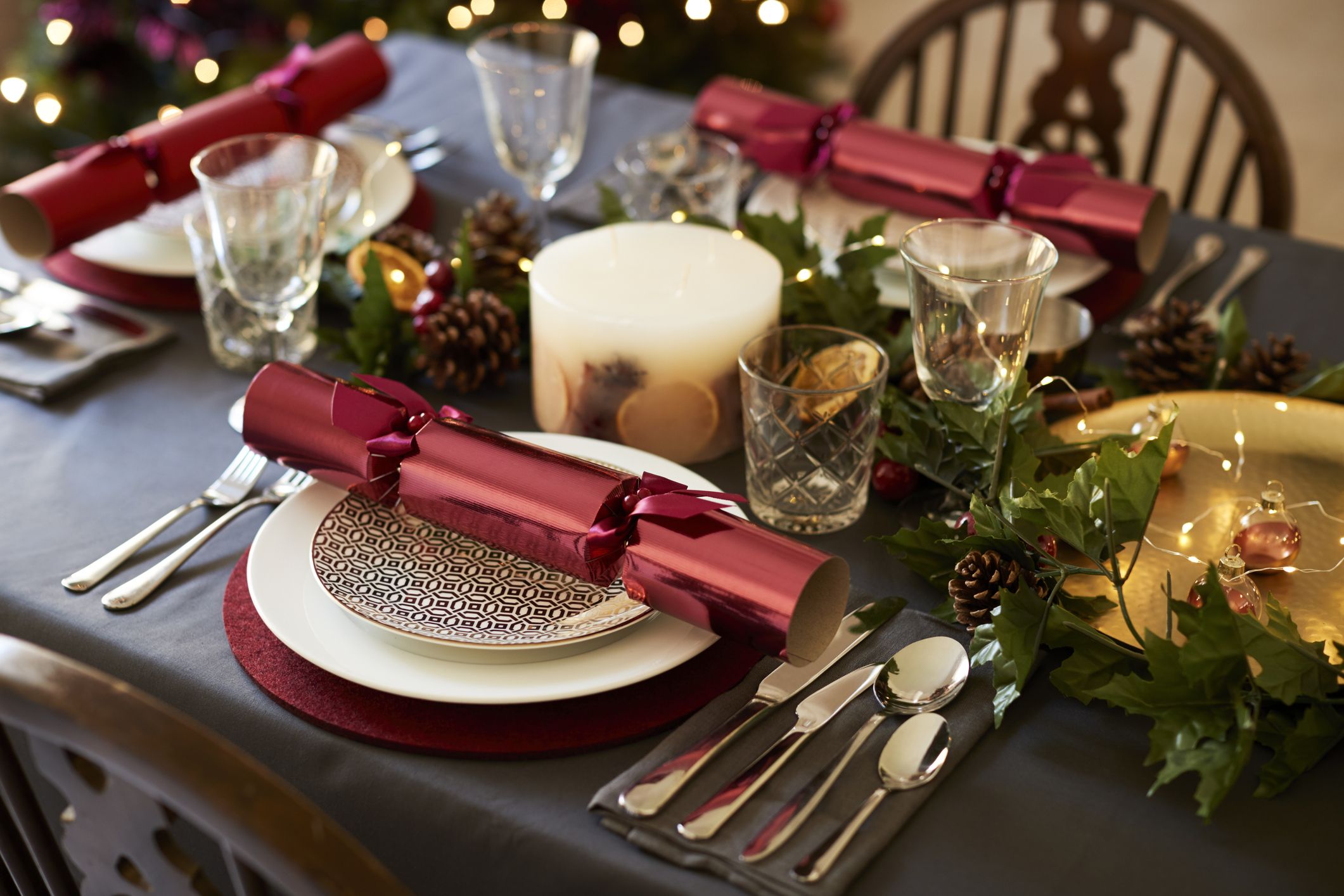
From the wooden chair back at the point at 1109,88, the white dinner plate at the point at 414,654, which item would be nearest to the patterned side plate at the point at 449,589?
the white dinner plate at the point at 414,654

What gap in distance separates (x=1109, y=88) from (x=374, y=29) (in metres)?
1.47

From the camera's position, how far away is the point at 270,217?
864mm

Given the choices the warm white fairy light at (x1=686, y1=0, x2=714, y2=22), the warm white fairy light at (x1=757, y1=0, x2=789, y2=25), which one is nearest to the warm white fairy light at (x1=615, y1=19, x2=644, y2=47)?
the warm white fairy light at (x1=686, y1=0, x2=714, y2=22)

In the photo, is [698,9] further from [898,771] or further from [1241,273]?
[898,771]

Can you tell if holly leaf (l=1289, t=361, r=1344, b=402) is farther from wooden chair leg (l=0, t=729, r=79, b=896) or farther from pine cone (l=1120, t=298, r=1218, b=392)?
wooden chair leg (l=0, t=729, r=79, b=896)

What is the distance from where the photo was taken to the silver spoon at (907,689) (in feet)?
1.89

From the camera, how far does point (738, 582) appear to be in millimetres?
623

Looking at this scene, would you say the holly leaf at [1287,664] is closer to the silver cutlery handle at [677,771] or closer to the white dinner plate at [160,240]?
the silver cutlery handle at [677,771]

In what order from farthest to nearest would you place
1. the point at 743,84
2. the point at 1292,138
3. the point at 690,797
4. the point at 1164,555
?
the point at 1292,138 < the point at 743,84 < the point at 1164,555 < the point at 690,797

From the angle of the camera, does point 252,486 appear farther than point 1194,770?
Yes

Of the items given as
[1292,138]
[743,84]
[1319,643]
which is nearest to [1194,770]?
[1319,643]

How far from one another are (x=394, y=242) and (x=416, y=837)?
1.90ft

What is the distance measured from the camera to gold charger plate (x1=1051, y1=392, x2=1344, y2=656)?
69 cm

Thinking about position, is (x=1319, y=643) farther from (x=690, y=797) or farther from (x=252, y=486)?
(x=252, y=486)
